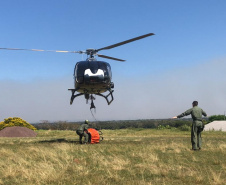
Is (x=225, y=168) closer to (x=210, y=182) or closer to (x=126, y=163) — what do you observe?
(x=210, y=182)

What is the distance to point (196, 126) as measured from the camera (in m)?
12.7

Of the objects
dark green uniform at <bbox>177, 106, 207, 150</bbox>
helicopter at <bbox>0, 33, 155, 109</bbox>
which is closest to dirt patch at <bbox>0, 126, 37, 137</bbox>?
helicopter at <bbox>0, 33, 155, 109</bbox>

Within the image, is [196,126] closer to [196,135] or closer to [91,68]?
[196,135]

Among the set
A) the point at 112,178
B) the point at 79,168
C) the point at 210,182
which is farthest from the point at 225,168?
the point at 79,168

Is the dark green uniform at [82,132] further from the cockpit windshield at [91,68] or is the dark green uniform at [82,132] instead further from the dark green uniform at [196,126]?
the dark green uniform at [196,126]

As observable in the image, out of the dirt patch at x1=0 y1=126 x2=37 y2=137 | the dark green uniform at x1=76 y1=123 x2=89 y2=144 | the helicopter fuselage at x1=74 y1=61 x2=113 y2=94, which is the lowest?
the dirt patch at x1=0 y1=126 x2=37 y2=137

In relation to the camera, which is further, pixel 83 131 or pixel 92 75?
pixel 83 131

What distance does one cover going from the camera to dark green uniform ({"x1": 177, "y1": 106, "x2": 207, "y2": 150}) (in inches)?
494

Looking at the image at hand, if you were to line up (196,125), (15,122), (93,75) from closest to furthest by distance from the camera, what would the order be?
(196,125)
(93,75)
(15,122)

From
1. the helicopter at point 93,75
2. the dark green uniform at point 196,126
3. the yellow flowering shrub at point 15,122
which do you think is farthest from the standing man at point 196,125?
the yellow flowering shrub at point 15,122

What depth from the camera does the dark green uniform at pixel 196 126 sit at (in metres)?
12.6

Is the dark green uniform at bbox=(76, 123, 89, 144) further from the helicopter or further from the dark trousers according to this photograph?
the dark trousers

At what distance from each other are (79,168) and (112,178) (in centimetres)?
148

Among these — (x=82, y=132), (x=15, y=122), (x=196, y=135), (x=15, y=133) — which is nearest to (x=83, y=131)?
(x=82, y=132)
